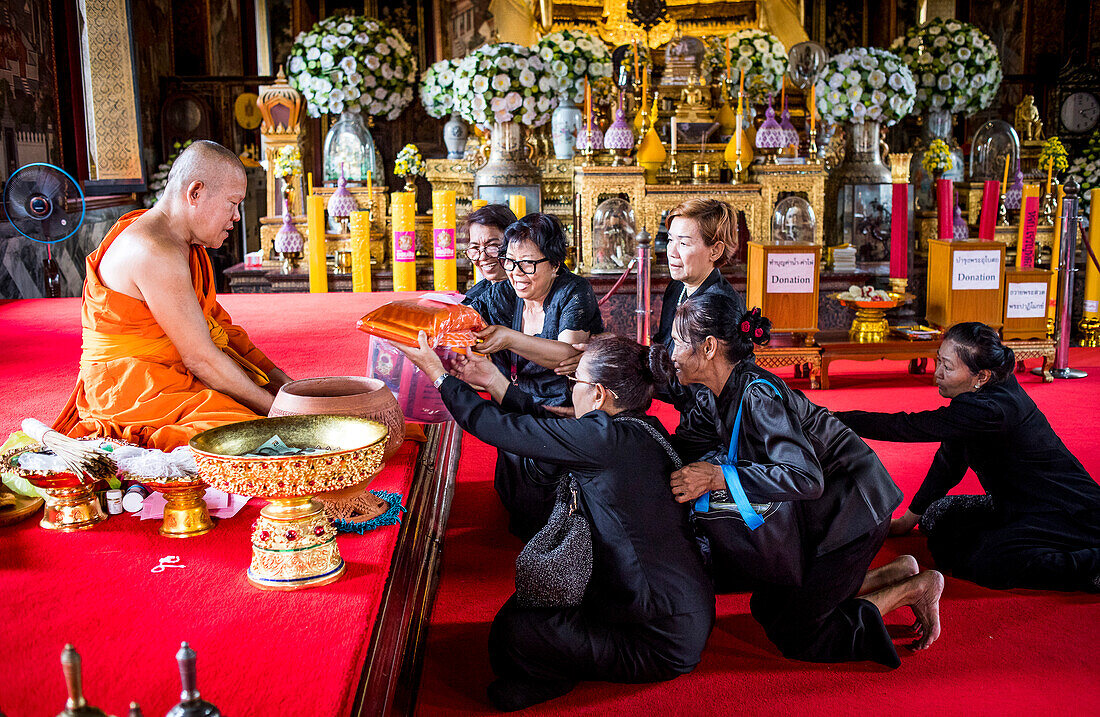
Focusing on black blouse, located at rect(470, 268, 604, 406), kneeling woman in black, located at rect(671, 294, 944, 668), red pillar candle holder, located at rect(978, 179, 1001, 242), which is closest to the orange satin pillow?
black blouse, located at rect(470, 268, 604, 406)

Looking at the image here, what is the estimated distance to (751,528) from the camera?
195 cm

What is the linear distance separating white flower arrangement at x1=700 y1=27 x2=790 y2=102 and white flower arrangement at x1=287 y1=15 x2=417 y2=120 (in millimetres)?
2390

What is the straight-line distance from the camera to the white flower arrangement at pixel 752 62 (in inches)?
271

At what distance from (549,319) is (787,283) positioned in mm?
2178

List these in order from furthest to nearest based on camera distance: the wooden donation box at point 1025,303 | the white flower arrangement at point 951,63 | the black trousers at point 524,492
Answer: the white flower arrangement at point 951,63 < the wooden donation box at point 1025,303 < the black trousers at point 524,492

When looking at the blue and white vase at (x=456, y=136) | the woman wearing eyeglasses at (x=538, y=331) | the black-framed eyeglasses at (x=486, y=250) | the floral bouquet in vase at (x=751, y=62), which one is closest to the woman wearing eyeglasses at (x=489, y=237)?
the black-framed eyeglasses at (x=486, y=250)

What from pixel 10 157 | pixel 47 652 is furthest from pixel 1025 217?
pixel 10 157

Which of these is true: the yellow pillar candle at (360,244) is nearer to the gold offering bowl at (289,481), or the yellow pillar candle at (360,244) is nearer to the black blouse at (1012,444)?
the black blouse at (1012,444)

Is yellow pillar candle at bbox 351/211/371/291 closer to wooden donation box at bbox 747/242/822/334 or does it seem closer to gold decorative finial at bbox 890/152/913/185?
wooden donation box at bbox 747/242/822/334

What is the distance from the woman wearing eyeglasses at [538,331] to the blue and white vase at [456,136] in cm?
404

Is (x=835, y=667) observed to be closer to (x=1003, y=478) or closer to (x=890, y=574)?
(x=890, y=574)

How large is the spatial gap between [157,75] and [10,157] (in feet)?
9.54

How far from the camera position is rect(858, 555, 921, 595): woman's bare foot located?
87.8 inches

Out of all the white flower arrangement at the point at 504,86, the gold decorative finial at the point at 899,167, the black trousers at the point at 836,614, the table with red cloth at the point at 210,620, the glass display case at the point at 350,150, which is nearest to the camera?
the table with red cloth at the point at 210,620
